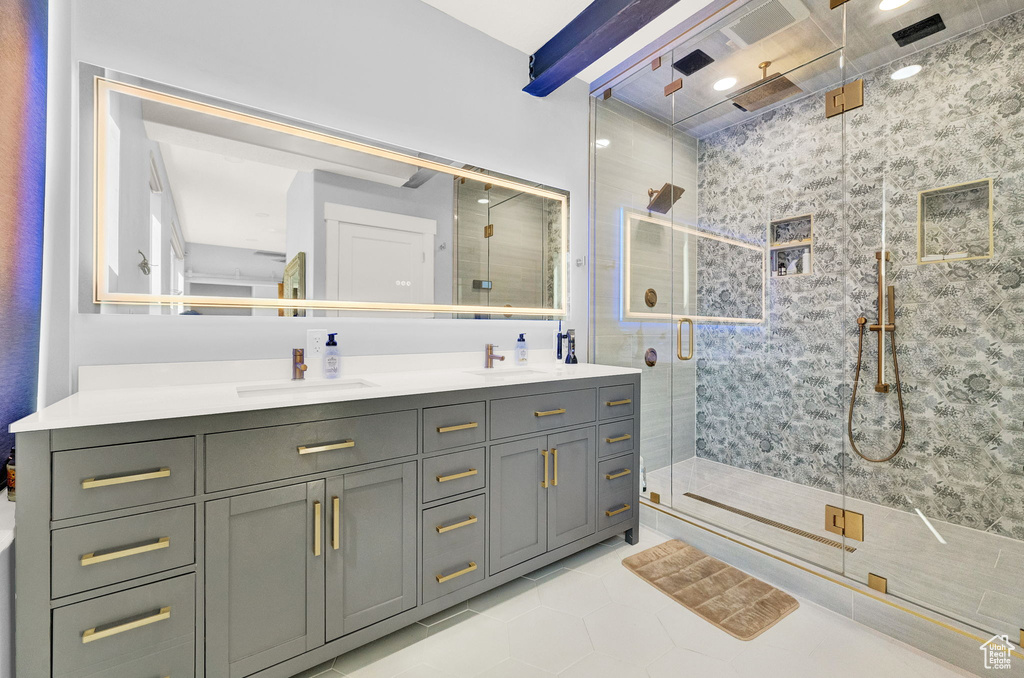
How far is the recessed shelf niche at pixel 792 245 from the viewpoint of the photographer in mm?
2328

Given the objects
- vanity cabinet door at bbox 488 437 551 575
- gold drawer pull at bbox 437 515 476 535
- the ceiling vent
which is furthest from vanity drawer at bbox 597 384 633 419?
the ceiling vent

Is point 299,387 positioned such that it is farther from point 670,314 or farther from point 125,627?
point 670,314

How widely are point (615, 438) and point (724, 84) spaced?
2051mm

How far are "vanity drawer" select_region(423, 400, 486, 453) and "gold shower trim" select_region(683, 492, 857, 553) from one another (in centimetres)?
155

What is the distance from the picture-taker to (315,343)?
1902 millimetres

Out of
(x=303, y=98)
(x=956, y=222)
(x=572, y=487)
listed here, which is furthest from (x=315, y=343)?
(x=956, y=222)

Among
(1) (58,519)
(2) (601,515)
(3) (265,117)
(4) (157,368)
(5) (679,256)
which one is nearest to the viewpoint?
(1) (58,519)

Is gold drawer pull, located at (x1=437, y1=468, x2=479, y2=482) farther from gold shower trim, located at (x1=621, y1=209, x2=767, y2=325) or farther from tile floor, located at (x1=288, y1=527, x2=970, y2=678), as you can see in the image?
gold shower trim, located at (x1=621, y1=209, x2=767, y2=325)

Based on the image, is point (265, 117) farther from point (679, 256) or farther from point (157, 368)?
point (679, 256)

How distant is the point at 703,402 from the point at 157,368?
274 cm

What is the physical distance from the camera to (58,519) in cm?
104

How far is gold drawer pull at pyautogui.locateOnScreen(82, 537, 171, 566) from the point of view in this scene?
106 cm

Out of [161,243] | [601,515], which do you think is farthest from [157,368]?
[601,515]

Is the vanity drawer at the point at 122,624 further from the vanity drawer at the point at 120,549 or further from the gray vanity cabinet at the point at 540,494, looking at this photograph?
the gray vanity cabinet at the point at 540,494
